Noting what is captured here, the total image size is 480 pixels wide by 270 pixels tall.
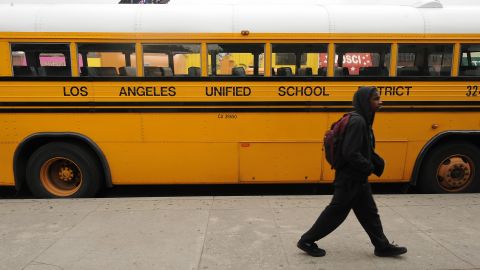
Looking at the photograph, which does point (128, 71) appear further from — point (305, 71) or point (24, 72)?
point (305, 71)

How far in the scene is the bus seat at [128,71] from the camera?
5.12 metres

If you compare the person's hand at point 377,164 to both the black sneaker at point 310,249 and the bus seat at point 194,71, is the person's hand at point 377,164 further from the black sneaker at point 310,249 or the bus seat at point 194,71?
the bus seat at point 194,71

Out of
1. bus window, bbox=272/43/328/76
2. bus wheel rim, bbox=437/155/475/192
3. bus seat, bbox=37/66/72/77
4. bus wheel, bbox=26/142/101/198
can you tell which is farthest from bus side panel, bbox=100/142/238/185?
bus wheel rim, bbox=437/155/475/192

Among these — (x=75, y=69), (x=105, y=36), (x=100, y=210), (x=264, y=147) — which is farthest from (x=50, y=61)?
(x=264, y=147)

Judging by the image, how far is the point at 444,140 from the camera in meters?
5.45

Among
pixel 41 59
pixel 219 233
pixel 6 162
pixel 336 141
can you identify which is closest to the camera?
pixel 336 141

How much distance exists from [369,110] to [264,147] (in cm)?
225

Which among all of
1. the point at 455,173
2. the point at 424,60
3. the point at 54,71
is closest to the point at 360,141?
the point at 424,60

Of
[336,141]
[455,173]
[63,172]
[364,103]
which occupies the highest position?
[364,103]

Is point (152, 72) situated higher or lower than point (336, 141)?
higher

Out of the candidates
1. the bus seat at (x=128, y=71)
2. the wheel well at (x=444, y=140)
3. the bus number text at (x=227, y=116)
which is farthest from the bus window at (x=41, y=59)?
the wheel well at (x=444, y=140)

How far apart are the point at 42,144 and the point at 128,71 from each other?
5.09 feet

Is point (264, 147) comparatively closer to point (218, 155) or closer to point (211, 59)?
point (218, 155)

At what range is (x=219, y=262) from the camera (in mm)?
3529
